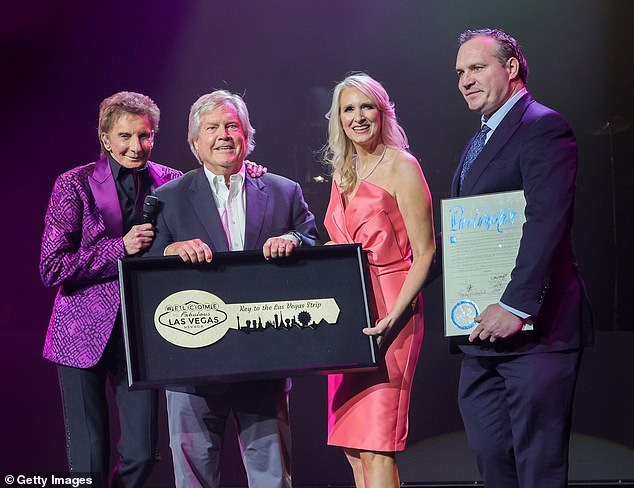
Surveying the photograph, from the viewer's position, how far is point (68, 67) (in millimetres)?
3846

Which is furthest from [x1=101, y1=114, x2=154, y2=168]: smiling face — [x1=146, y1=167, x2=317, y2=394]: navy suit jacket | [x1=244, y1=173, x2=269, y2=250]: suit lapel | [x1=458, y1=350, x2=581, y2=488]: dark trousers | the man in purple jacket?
[x1=458, y1=350, x2=581, y2=488]: dark trousers

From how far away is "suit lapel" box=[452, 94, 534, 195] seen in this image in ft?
7.05

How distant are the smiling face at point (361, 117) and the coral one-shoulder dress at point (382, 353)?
149 millimetres

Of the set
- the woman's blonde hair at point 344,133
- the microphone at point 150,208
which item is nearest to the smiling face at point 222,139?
the microphone at point 150,208

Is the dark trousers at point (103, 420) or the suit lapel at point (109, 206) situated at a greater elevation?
the suit lapel at point (109, 206)

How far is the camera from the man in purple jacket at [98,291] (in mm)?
2578

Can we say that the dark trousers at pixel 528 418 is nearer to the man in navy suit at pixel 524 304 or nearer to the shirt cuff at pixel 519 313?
the man in navy suit at pixel 524 304

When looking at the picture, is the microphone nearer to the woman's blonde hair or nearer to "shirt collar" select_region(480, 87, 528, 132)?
Result: the woman's blonde hair

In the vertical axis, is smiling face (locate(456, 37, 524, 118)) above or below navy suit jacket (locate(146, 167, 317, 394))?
above

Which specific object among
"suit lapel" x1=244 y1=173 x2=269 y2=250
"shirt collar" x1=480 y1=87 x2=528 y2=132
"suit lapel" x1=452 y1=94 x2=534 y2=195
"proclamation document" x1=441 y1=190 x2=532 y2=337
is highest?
"shirt collar" x1=480 y1=87 x2=528 y2=132

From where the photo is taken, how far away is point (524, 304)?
78.7 inches

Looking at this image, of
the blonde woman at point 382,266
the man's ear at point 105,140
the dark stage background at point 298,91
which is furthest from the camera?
the dark stage background at point 298,91

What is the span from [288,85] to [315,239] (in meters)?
1.58

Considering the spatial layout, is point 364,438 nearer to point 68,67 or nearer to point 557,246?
point 557,246
